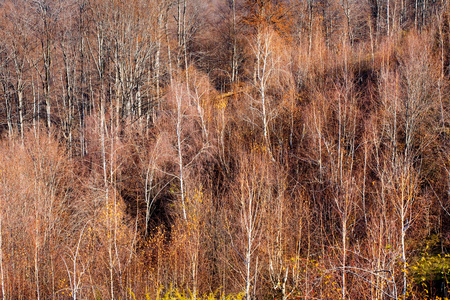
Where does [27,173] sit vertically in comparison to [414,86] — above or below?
below

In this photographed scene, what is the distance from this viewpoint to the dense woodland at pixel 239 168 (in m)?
10.7

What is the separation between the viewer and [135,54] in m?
20.9

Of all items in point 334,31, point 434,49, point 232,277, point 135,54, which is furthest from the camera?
point 334,31

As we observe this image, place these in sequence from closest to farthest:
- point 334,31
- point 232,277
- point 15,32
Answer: point 232,277 → point 15,32 → point 334,31

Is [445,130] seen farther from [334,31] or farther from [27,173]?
[27,173]

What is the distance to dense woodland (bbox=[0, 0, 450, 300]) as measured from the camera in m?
10.7

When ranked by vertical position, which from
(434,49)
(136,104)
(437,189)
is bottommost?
(437,189)

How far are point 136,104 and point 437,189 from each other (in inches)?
694

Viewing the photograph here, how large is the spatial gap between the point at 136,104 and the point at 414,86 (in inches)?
637

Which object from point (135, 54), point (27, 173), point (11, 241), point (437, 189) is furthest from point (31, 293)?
point (437, 189)

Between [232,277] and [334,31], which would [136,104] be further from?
[334,31]

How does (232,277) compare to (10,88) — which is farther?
(10,88)

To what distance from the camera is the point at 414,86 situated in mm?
13969

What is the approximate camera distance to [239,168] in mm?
15773
